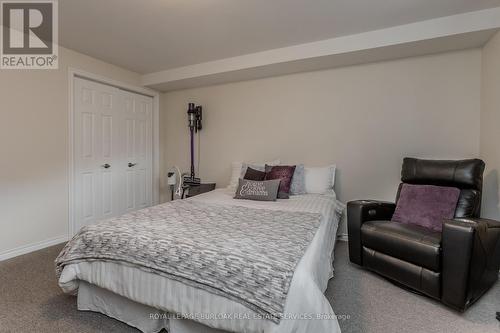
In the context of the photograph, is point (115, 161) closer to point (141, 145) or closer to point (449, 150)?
point (141, 145)

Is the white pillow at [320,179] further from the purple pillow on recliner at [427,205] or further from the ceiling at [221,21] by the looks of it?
the ceiling at [221,21]

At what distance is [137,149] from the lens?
4.05 metres

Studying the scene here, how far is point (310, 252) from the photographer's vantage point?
4.50ft

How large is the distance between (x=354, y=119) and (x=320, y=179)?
849mm

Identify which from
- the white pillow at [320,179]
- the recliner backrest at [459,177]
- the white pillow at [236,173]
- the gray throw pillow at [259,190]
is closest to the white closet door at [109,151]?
the white pillow at [236,173]

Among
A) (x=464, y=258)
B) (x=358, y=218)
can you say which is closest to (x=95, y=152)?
(x=358, y=218)

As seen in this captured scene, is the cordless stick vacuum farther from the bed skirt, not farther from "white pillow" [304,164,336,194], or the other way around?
the bed skirt

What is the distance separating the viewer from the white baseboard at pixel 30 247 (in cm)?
260

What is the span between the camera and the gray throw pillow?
8.91 feet

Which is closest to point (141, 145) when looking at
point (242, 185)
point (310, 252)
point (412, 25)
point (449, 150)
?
point (242, 185)

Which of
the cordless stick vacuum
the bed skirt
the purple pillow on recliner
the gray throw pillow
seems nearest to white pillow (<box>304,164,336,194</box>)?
the gray throw pillow

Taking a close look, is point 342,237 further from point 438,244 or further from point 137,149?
point 137,149

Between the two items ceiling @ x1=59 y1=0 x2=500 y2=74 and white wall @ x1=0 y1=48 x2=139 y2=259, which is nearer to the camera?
ceiling @ x1=59 y1=0 x2=500 y2=74

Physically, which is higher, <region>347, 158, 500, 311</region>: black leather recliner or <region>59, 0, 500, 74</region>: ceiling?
<region>59, 0, 500, 74</region>: ceiling
